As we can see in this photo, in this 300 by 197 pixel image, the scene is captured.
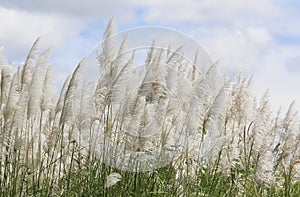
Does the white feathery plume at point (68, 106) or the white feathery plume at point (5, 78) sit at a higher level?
the white feathery plume at point (5, 78)

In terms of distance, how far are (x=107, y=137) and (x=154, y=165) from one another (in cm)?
45

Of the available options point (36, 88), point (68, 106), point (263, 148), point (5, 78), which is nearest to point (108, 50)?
point (68, 106)

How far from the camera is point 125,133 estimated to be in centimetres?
424

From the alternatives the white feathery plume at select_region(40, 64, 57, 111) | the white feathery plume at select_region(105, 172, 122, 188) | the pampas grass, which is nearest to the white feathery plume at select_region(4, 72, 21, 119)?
the pampas grass

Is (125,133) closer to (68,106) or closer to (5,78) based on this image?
(68,106)

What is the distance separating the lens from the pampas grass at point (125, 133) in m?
4.20

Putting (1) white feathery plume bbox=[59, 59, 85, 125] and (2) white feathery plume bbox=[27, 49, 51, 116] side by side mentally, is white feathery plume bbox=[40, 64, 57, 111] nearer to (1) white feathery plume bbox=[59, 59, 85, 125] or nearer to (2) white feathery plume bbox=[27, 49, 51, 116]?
(2) white feathery plume bbox=[27, 49, 51, 116]

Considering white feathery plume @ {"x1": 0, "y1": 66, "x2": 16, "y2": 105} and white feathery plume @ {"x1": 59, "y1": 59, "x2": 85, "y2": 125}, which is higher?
white feathery plume @ {"x1": 0, "y1": 66, "x2": 16, "y2": 105}

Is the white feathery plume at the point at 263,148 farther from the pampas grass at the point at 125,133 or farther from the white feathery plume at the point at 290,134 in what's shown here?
the white feathery plume at the point at 290,134

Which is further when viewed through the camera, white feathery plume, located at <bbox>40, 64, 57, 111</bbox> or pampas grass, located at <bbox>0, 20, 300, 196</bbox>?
white feathery plume, located at <bbox>40, 64, 57, 111</bbox>

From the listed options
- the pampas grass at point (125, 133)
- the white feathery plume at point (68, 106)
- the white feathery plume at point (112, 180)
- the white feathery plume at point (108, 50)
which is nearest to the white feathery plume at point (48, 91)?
the pampas grass at point (125, 133)

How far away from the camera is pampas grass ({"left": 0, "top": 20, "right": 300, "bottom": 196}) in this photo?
4.20m

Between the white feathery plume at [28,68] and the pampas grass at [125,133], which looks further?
the white feathery plume at [28,68]

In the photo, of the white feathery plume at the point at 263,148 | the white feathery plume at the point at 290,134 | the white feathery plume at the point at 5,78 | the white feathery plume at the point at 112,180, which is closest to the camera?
the white feathery plume at the point at 112,180
